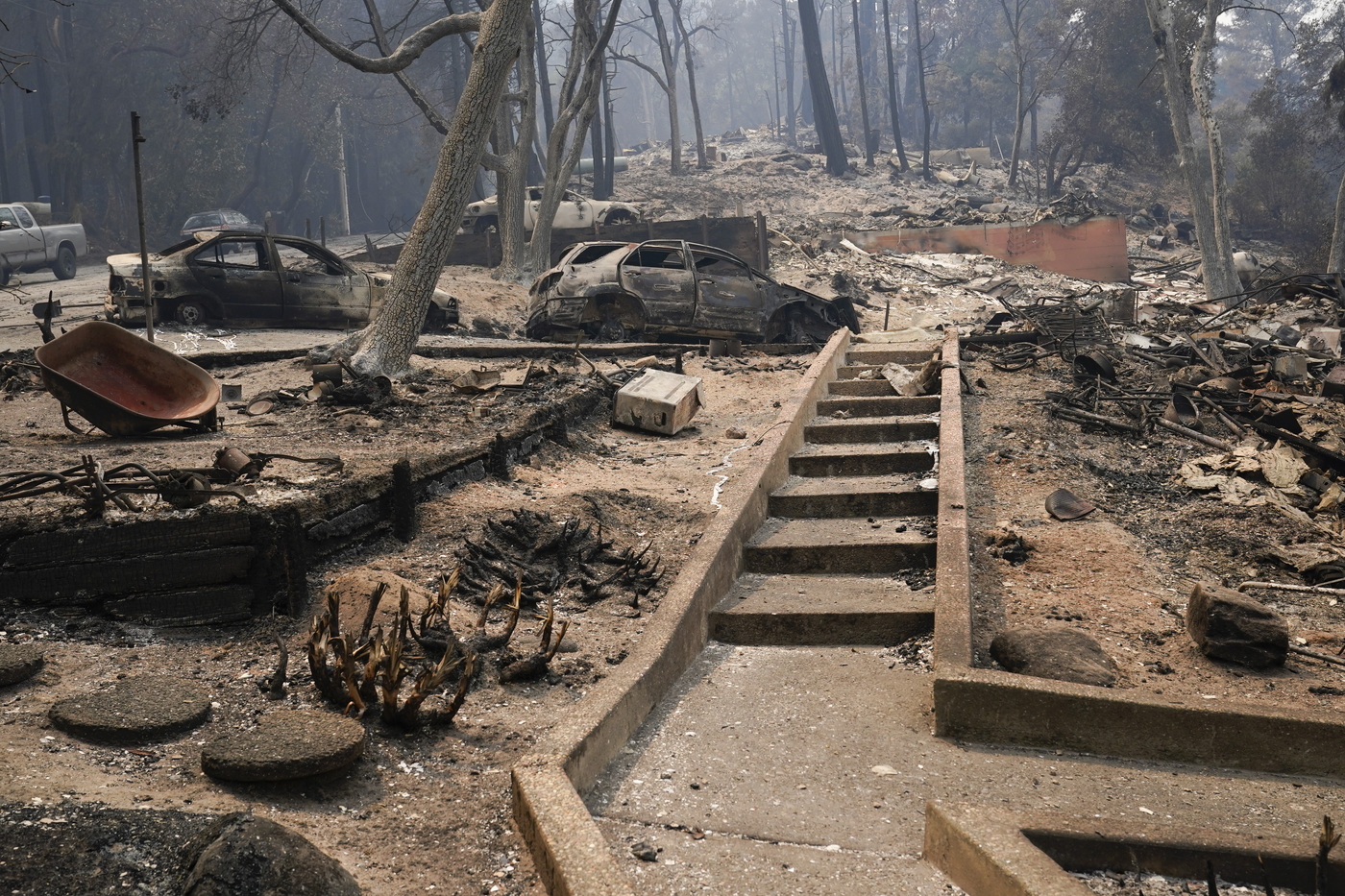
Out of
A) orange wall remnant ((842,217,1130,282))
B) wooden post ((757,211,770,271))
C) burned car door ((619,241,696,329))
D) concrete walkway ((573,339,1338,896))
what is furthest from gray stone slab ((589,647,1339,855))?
orange wall remnant ((842,217,1130,282))

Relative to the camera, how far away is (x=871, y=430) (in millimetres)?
8938

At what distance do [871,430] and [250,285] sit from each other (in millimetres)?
10488

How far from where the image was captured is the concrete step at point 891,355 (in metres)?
12.4

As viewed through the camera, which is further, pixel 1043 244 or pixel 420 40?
pixel 1043 244

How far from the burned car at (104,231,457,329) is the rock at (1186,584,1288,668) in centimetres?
1214

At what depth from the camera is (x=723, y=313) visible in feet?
50.0

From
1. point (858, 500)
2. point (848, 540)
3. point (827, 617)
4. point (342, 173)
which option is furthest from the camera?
point (342, 173)

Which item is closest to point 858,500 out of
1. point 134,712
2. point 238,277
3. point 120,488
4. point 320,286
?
point 120,488

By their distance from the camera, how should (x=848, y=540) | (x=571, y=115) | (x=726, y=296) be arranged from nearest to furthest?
(x=848, y=540) < (x=726, y=296) < (x=571, y=115)

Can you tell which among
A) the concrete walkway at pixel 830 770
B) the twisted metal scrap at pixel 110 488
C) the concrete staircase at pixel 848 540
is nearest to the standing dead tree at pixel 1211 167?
the concrete staircase at pixel 848 540

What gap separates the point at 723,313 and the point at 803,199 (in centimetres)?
2355

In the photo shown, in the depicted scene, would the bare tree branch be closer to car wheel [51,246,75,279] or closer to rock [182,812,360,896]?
rock [182,812,360,896]

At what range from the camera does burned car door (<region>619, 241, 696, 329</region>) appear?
48.8 ft

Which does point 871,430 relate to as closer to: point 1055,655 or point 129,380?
point 1055,655
